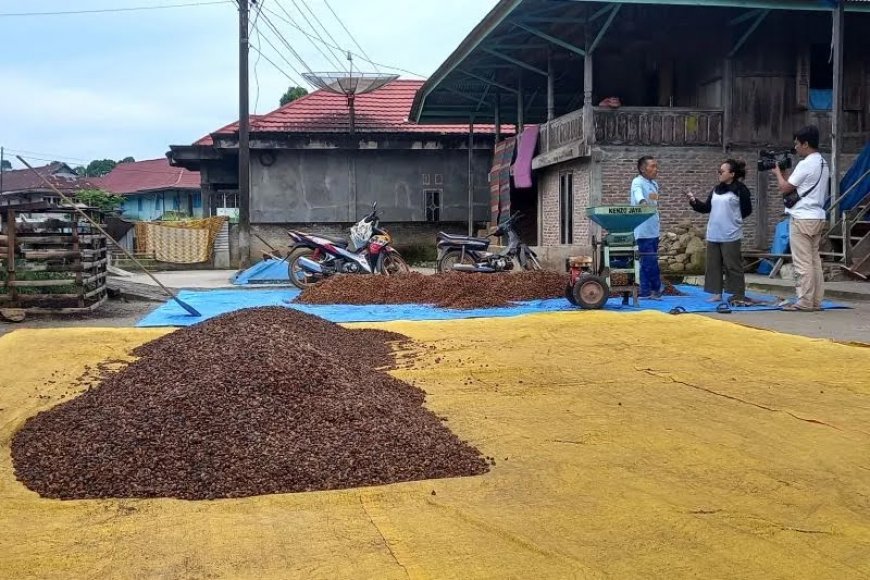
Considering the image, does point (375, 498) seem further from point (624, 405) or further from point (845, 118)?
point (845, 118)

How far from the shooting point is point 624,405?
3719mm

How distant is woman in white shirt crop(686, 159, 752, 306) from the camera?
8.10 meters

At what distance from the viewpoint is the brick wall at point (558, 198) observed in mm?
12766

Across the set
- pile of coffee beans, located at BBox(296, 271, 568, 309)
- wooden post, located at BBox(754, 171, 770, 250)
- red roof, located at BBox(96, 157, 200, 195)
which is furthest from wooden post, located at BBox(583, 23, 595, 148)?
red roof, located at BBox(96, 157, 200, 195)

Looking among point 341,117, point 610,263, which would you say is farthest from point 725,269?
point 341,117

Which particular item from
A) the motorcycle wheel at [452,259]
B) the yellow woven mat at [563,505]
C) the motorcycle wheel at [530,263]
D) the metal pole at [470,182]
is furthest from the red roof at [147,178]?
the yellow woven mat at [563,505]

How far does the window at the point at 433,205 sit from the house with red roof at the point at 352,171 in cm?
2

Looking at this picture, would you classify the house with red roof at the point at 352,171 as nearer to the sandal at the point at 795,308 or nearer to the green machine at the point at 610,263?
the green machine at the point at 610,263

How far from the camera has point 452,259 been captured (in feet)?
39.8

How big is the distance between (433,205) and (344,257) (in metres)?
9.23

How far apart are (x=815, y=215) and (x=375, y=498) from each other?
6.32m

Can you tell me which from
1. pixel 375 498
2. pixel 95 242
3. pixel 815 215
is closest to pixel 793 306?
pixel 815 215

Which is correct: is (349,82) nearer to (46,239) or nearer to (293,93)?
(46,239)

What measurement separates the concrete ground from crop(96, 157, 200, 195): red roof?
Answer: 28.6 meters
